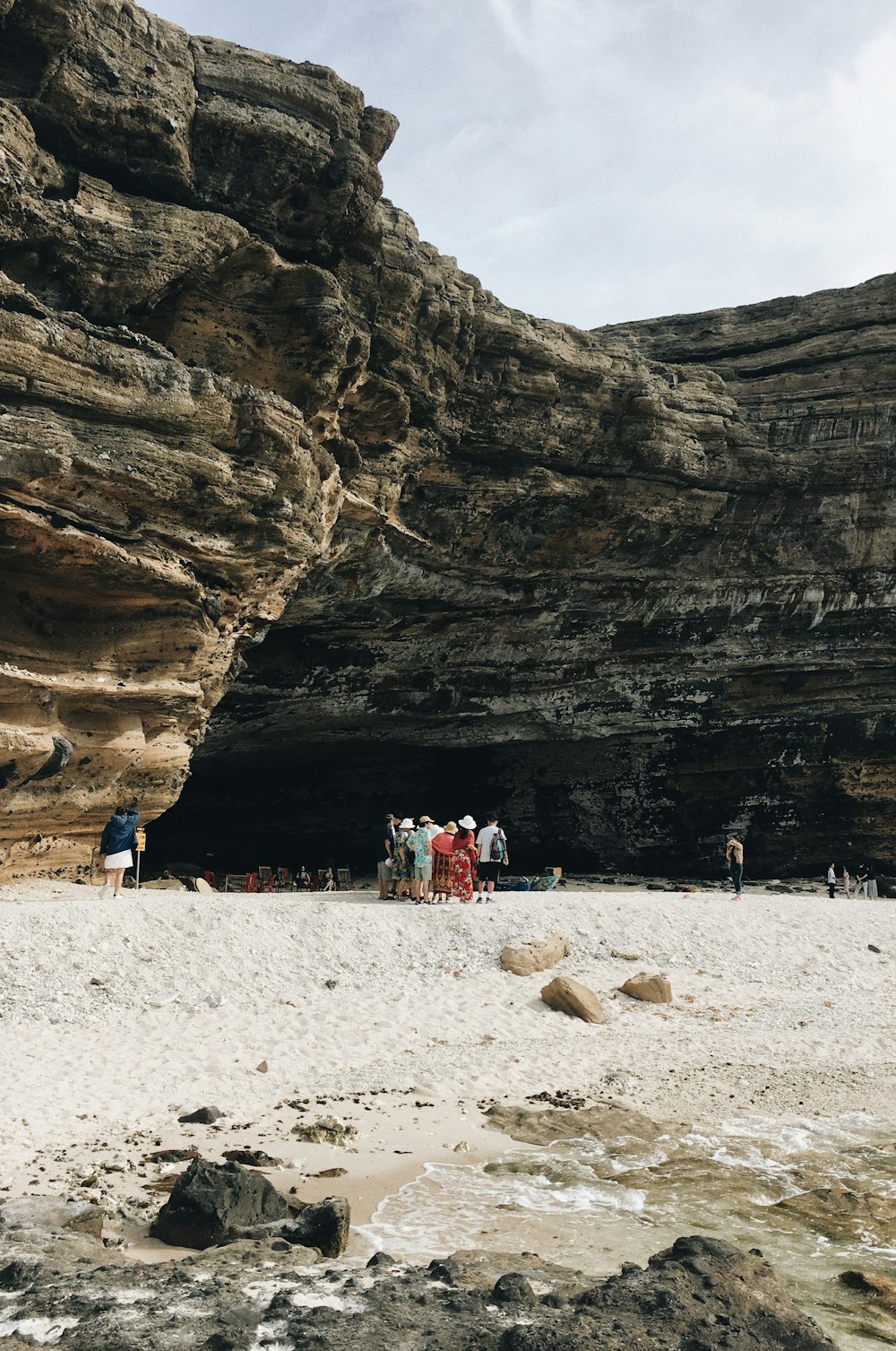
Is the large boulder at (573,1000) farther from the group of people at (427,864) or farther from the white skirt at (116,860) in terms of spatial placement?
the white skirt at (116,860)

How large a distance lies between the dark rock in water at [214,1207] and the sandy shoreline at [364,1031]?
190mm

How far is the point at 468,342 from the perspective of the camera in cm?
2192

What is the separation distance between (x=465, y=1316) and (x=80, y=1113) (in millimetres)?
4736

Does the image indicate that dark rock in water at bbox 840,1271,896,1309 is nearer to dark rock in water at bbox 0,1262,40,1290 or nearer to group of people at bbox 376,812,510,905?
dark rock in water at bbox 0,1262,40,1290

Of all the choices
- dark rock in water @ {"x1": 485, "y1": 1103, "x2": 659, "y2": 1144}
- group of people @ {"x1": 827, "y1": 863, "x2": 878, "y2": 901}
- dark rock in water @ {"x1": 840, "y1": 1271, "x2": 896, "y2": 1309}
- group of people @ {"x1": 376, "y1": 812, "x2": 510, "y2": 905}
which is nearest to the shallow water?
dark rock in water @ {"x1": 840, "y1": 1271, "x2": 896, "y2": 1309}

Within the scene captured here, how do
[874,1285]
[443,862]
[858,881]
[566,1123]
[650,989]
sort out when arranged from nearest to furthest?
1. [874,1285]
2. [566,1123]
3. [650,989]
4. [443,862]
5. [858,881]

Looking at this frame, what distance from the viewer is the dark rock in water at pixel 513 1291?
211 inches

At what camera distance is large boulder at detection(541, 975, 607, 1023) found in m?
12.9

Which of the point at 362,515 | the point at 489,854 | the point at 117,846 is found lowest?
the point at 489,854

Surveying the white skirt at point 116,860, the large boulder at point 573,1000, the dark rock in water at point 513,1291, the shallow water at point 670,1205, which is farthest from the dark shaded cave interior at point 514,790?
the dark rock in water at point 513,1291

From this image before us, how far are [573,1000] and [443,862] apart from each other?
549 centimetres

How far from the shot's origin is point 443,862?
1808 centimetres

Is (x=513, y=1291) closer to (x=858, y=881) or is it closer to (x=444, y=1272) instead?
(x=444, y=1272)

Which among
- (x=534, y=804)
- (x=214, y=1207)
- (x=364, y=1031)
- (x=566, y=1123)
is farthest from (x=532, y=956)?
(x=534, y=804)
